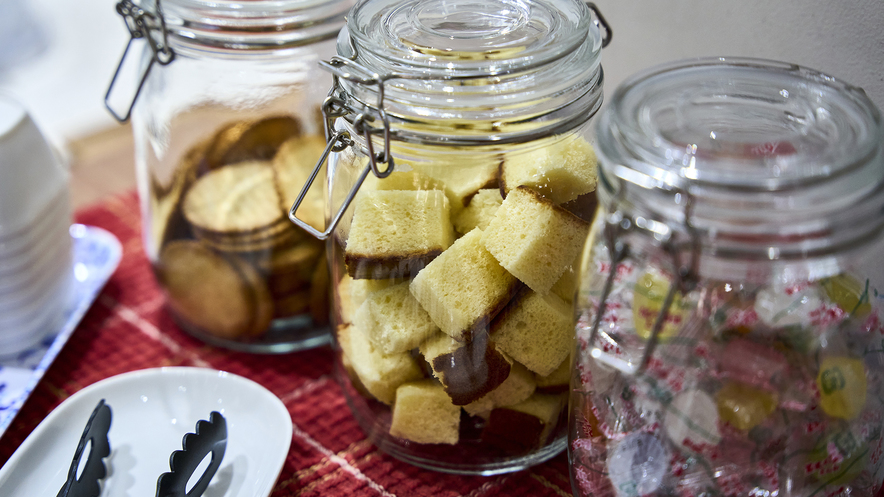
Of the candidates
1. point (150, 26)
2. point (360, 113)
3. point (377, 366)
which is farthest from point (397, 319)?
point (150, 26)

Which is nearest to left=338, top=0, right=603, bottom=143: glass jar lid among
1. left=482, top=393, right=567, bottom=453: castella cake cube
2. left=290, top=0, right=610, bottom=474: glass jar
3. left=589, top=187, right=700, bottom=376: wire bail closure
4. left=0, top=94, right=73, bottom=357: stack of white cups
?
left=290, top=0, right=610, bottom=474: glass jar

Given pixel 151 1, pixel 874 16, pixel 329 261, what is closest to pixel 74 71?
pixel 151 1

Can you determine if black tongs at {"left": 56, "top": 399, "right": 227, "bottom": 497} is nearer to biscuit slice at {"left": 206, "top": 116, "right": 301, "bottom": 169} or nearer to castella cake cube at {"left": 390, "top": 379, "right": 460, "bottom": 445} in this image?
castella cake cube at {"left": 390, "top": 379, "right": 460, "bottom": 445}

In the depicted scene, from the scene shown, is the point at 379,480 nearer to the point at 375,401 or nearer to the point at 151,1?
the point at 375,401

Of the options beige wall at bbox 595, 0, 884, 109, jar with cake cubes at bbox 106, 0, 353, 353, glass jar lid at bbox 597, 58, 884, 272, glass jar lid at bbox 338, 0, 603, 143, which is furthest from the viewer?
jar with cake cubes at bbox 106, 0, 353, 353

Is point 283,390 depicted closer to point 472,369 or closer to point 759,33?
point 472,369

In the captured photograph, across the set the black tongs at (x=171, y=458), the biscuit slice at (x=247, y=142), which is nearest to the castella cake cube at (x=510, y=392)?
the black tongs at (x=171, y=458)
